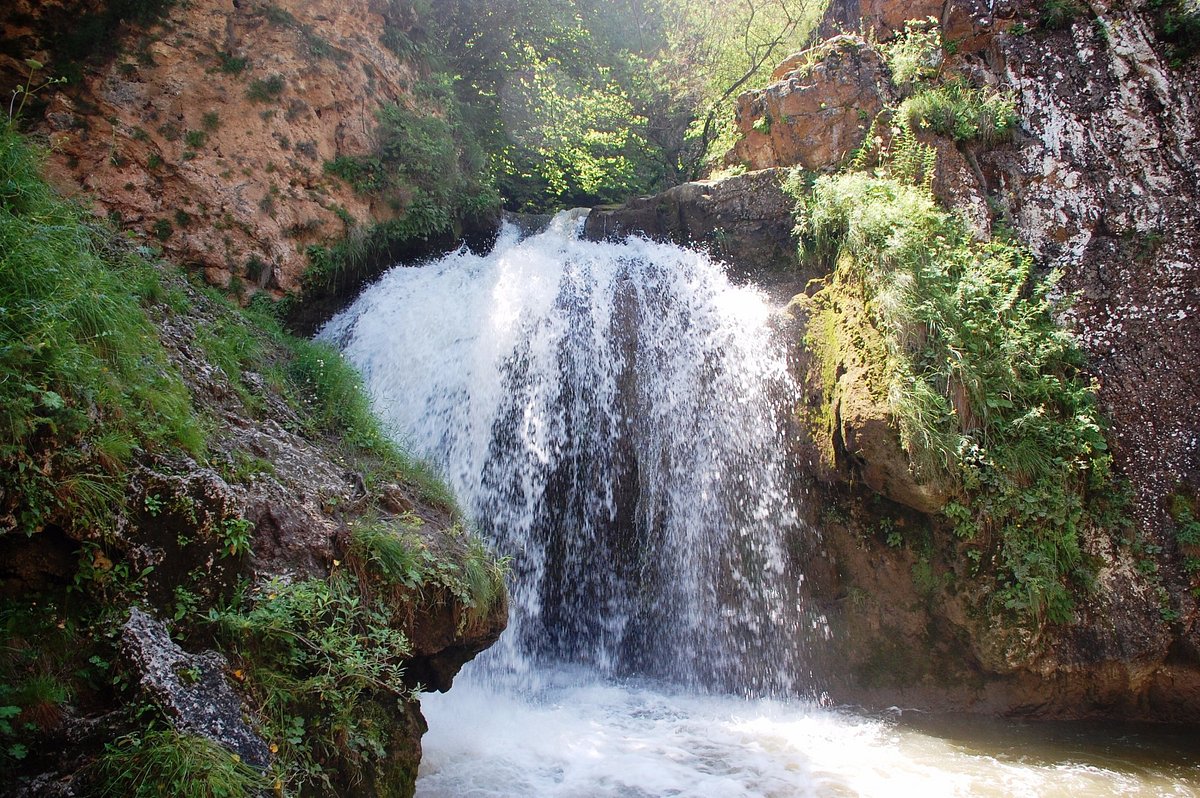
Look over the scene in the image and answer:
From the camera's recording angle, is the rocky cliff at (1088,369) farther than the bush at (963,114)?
No

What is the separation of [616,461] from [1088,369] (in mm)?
4897

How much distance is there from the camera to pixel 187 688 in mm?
2828

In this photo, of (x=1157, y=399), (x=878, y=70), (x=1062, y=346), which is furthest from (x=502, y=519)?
(x=878, y=70)

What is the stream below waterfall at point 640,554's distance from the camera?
4926 mm

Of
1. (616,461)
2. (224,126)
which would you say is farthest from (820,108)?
(224,126)

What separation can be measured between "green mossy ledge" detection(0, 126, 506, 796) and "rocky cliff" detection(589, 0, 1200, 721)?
12.9 ft

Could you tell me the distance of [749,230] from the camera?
9.28 metres

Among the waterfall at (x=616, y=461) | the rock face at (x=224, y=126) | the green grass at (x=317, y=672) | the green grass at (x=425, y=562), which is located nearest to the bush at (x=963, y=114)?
the waterfall at (x=616, y=461)

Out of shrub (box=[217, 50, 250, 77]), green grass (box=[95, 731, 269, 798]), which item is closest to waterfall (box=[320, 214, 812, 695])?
shrub (box=[217, 50, 250, 77])

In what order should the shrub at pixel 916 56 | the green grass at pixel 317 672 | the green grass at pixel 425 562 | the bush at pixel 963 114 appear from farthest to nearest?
1. the shrub at pixel 916 56
2. the bush at pixel 963 114
3. the green grass at pixel 425 562
4. the green grass at pixel 317 672

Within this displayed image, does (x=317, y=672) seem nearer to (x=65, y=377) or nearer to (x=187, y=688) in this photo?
(x=187, y=688)

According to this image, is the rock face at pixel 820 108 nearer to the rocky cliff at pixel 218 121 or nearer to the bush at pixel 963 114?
the bush at pixel 963 114

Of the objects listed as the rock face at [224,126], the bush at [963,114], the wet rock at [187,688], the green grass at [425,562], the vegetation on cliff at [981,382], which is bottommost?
the wet rock at [187,688]

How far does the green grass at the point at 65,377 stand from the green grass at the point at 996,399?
5.84m
